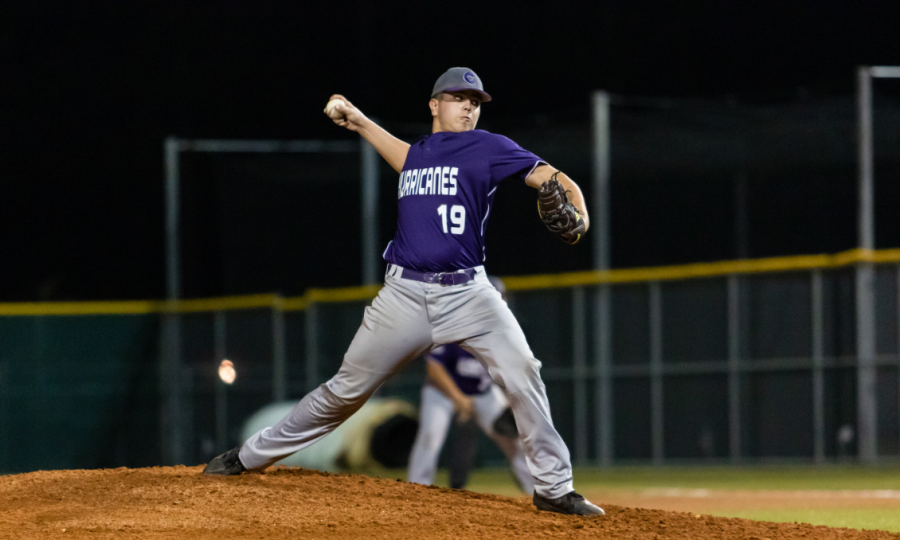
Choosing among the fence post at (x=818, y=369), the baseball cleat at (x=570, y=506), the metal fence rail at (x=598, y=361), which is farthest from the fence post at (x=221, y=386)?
the baseball cleat at (x=570, y=506)

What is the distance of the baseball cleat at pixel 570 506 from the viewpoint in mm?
5289

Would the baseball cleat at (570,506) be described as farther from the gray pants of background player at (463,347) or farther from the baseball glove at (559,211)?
the baseball glove at (559,211)

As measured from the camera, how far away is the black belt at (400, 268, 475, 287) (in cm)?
531

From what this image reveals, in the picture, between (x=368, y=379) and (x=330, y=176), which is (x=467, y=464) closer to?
(x=368, y=379)

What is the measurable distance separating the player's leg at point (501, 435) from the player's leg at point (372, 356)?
2.87 meters

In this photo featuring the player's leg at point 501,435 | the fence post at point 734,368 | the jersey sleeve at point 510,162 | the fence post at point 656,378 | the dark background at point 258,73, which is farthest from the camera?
the dark background at point 258,73

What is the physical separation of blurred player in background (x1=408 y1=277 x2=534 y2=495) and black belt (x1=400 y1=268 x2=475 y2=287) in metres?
2.92

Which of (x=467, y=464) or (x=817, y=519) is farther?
(x=467, y=464)

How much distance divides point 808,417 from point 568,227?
9.17m

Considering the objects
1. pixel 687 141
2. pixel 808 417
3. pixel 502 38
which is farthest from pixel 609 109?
pixel 502 38

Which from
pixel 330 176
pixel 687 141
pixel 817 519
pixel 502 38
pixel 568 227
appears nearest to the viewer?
pixel 568 227

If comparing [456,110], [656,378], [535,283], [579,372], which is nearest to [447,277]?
[456,110]

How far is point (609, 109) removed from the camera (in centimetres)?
1467

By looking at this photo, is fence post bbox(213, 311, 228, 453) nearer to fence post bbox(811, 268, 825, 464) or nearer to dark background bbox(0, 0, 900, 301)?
dark background bbox(0, 0, 900, 301)
